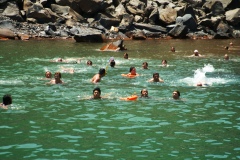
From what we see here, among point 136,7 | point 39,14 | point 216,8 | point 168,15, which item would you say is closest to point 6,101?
point 39,14

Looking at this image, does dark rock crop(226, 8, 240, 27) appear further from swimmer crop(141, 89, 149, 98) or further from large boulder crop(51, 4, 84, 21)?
swimmer crop(141, 89, 149, 98)

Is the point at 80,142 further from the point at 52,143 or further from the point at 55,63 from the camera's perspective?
the point at 55,63

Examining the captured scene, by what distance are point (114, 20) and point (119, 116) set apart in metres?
48.0

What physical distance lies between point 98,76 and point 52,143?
37.6 feet

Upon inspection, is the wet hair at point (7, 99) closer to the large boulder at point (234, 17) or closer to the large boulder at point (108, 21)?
the large boulder at point (108, 21)

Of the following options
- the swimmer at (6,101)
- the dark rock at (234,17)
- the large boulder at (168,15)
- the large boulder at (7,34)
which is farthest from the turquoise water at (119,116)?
the dark rock at (234,17)

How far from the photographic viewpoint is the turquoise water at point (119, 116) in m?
12.6

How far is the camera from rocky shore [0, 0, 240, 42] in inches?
2248

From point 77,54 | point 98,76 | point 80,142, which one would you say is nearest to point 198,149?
point 80,142

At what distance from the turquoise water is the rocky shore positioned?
88.0ft

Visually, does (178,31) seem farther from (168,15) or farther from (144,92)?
(144,92)

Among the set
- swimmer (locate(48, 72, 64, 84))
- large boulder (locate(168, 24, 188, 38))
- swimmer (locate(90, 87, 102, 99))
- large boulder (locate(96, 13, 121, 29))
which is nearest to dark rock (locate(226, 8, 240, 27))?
large boulder (locate(168, 24, 188, 38))

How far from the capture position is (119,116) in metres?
16.6

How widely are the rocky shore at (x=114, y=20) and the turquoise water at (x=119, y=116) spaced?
88.0 feet
